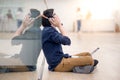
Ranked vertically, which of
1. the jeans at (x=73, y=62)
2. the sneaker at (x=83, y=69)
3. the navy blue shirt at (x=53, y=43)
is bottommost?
the sneaker at (x=83, y=69)

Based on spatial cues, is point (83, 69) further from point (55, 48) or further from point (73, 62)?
point (55, 48)

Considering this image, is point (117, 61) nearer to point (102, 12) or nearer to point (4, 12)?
point (4, 12)

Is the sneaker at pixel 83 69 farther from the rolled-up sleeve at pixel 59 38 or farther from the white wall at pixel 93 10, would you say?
the white wall at pixel 93 10

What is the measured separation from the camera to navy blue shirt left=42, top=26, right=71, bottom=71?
12.7ft

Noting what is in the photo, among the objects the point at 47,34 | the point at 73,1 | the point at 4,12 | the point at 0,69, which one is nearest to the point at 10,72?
the point at 0,69

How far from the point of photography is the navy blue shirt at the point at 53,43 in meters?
3.86

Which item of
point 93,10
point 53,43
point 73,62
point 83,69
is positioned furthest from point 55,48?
point 93,10

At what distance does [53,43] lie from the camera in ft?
13.0

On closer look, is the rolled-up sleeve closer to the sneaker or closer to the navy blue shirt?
the navy blue shirt

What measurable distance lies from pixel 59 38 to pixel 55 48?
0.18 m

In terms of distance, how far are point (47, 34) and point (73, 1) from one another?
10424 mm

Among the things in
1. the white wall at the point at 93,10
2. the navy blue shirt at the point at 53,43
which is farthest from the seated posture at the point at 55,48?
the white wall at the point at 93,10

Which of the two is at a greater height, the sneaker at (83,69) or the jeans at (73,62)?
the jeans at (73,62)

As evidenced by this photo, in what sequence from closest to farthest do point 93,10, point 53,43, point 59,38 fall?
point 59,38 < point 53,43 < point 93,10
